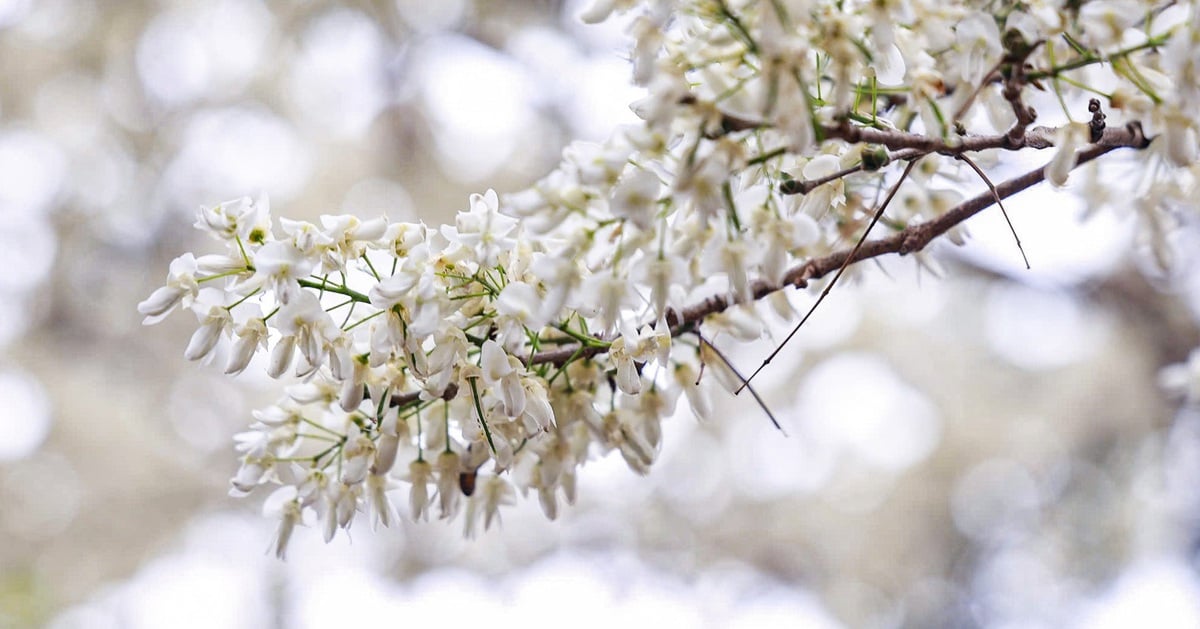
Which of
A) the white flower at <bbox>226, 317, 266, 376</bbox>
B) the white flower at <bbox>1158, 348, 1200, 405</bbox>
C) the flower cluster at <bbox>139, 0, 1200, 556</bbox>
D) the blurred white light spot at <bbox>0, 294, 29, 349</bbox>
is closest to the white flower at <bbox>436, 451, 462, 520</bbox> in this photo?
the flower cluster at <bbox>139, 0, 1200, 556</bbox>

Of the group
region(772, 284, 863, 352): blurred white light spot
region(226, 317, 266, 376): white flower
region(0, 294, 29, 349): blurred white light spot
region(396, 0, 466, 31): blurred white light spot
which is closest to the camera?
region(226, 317, 266, 376): white flower

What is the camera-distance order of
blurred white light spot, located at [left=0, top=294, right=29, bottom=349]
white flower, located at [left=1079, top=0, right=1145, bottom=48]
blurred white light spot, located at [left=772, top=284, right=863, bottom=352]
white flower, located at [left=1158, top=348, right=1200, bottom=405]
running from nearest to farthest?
white flower, located at [left=1079, top=0, right=1145, bottom=48] → white flower, located at [left=1158, top=348, right=1200, bottom=405] → blurred white light spot, located at [left=0, top=294, right=29, bottom=349] → blurred white light spot, located at [left=772, top=284, right=863, bottom=352]

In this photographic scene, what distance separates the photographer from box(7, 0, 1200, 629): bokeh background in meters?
2.21

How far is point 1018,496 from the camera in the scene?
8.03ft

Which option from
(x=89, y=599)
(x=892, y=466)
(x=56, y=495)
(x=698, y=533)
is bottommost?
(x=89, y=599)

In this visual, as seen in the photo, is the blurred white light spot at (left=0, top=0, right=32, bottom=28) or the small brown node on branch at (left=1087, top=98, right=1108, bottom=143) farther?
the blurred white light spot at (left=0, top=0, right=32, bottom=28)

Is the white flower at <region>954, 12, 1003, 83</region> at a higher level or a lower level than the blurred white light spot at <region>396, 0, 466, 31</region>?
lower

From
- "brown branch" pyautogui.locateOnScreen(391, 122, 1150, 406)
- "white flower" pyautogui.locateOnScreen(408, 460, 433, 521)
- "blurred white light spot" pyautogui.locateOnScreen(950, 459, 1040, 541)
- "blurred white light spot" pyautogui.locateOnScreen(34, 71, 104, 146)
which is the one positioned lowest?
"white flower" pyautogui.locateOnScreen(408, 460, 433, 521)

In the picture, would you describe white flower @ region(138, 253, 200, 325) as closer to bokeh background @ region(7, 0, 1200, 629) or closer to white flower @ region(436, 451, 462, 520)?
white flower @ region(436, 451, 462, 520)

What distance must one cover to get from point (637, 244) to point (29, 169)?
2427 millimetres

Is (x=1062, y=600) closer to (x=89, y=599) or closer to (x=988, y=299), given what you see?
(x=988, y=299)

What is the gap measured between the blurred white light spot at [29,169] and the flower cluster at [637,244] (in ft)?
7.07

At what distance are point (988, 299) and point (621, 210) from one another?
2347 millimetres

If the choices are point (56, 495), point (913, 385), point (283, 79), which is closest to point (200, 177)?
point (283, 79)
